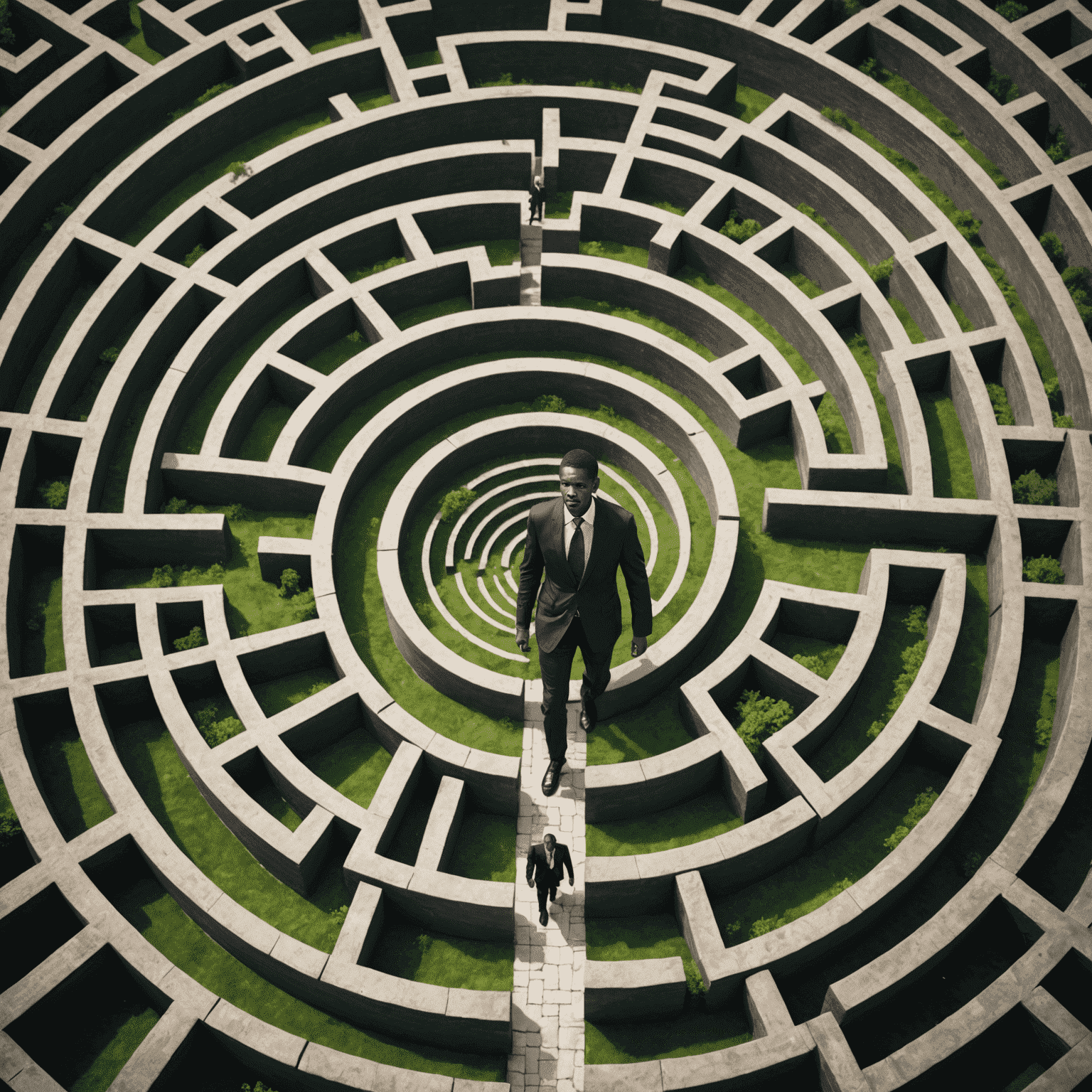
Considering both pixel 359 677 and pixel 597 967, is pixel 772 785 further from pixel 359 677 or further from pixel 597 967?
pixel 359 677

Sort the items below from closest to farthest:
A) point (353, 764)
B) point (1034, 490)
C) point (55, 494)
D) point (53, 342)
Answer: point (353, 764)
point (1034, 490)
point (55, 494)
point (53, 342)

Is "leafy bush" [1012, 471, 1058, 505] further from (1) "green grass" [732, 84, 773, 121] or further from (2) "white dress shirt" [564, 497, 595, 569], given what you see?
(1) "green grass" [732, 84, 773, 121]

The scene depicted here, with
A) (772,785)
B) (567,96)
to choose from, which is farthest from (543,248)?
(772,785)

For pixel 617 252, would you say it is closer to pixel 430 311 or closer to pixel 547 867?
pixel 430 311

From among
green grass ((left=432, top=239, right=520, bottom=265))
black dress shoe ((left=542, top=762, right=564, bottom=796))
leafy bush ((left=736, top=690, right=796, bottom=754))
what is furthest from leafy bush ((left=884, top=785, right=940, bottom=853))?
green grass ((left=432, top=239, right=520, bottom=265))

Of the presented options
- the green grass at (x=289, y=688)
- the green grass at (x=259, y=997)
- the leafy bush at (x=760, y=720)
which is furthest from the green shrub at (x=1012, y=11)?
the green grass at (x=259, y=997)

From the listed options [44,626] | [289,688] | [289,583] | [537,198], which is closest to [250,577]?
[289,583]
